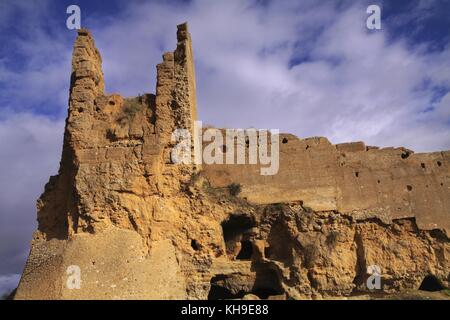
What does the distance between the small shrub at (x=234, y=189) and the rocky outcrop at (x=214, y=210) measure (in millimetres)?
41

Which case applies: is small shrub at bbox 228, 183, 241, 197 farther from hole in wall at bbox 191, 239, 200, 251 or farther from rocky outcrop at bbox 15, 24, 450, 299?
hole in wall at bbox 191, 239, 200, 251

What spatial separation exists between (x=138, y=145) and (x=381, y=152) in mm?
7948

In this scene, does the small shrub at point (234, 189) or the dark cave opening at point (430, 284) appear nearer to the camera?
the dark cave opening at point (430, 284)

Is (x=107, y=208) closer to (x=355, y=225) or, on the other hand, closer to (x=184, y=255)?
(x=184, y=255)

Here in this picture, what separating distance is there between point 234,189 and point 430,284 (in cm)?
692

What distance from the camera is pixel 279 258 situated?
1472 cm

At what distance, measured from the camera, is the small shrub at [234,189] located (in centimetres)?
1514

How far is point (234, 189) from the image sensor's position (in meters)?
15.2

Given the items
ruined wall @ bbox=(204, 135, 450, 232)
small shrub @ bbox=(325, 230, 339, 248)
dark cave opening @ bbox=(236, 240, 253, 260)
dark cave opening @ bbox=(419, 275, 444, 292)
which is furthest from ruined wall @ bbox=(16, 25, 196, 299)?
dark cave opening @ bbox=(419, 275, 444, 292)

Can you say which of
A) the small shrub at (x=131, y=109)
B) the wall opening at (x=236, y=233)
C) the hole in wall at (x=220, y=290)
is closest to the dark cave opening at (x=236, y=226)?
the wall opening at (x=236, y=233)

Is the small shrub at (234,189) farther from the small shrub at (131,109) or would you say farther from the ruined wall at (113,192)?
the small shrub at (131,109)

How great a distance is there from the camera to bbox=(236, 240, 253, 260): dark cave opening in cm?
1551

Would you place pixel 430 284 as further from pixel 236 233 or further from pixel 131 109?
pixel 131 109
